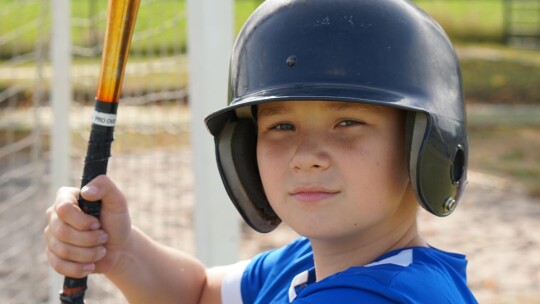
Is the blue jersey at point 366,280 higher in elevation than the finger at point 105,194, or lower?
lower

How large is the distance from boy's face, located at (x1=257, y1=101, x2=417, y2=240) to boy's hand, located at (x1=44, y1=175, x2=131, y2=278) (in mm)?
433

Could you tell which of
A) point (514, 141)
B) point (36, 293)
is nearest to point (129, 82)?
point (36, 293)

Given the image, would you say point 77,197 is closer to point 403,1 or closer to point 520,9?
point 403,1

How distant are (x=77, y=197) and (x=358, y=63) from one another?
0.76m

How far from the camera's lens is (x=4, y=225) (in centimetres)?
744

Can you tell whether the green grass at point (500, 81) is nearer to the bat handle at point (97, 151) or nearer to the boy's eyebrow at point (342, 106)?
the bat handle at point (97, 151)

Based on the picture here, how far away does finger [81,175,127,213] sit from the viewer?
2440 mm

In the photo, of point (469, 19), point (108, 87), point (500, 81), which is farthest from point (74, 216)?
point (469, 19)

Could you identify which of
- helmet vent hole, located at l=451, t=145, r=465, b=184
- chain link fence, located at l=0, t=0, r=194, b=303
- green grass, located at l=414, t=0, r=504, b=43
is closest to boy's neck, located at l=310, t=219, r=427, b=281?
helmet vent hole, located at l=451, t=145, r=465, b=184

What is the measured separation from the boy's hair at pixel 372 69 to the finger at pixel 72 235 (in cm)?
44

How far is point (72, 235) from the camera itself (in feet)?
8.03

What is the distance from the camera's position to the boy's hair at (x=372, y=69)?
2.20 meters

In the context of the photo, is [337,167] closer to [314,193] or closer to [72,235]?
[314,193]

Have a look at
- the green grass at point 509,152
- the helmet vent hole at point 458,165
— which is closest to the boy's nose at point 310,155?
the helmet vent hole at point 458,165
